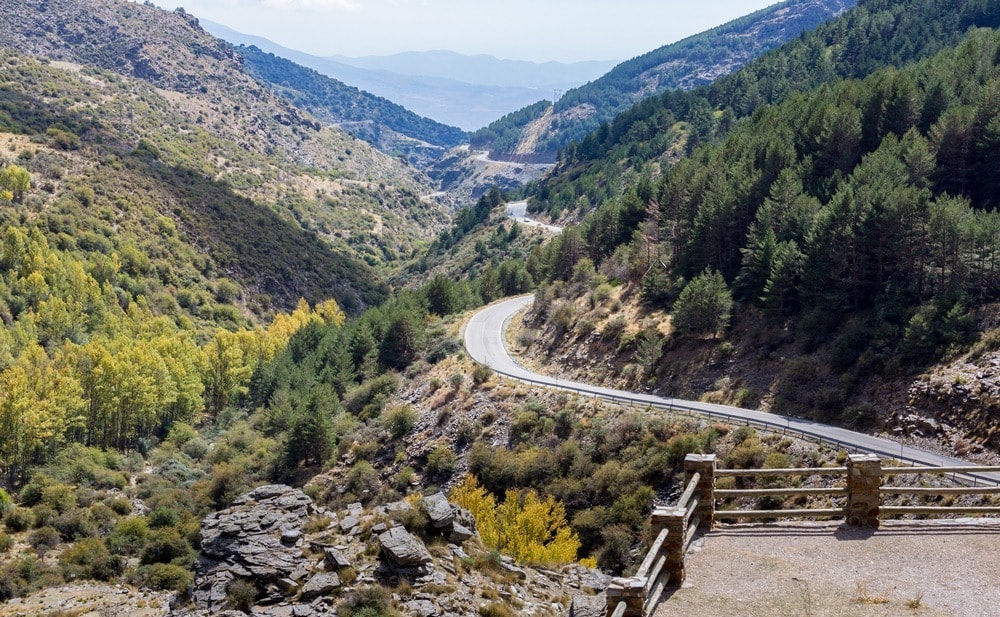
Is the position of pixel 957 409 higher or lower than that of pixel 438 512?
higher

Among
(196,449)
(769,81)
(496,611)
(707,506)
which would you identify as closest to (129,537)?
(196,449)

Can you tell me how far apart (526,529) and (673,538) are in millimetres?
24566

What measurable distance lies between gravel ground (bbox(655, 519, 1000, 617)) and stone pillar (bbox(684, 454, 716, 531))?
31cm

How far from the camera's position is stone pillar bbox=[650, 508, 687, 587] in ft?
43.0

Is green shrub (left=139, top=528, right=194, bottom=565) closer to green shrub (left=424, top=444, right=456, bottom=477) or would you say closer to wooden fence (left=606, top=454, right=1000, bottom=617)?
green shrub (left=424, top=444, right=456, bottom=477)

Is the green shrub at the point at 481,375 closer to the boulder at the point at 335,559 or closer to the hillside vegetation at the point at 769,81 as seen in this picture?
the boulder at the point at 335,559

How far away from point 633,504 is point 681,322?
788 inches

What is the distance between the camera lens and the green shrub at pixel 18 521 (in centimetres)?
5119

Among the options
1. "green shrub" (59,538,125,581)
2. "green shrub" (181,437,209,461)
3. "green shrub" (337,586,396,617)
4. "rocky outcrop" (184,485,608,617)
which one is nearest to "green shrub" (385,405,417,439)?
"green shrub" (59,538,125,581)

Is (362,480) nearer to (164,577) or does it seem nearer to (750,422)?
(164,577)

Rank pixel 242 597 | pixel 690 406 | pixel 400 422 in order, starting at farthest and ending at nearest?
pixel 400 422 → pixel 690 406 → pixel 242 597

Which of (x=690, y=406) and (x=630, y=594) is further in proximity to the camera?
(x=690, y=406)

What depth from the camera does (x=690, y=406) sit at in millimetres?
47938

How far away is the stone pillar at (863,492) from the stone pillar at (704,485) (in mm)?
2845
